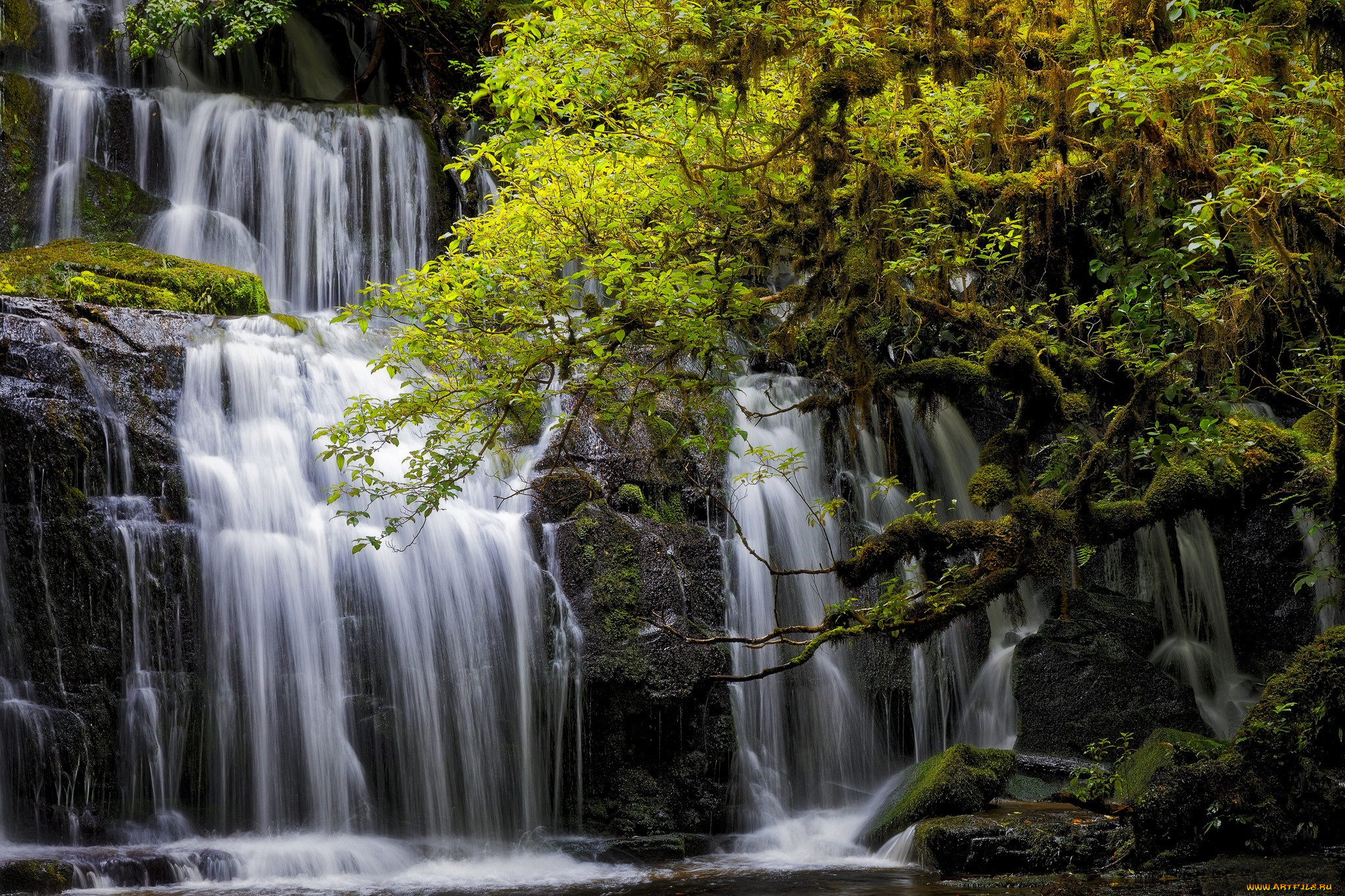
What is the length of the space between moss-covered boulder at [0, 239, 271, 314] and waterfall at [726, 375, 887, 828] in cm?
518

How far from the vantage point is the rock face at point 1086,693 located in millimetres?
9484

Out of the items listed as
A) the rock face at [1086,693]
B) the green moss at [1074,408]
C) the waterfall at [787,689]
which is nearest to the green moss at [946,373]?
the green moss at [1074,408]

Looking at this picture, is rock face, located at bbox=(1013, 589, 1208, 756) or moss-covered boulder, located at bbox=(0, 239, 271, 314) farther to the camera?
rock face, located at bbox=(1013, 589, 1208, 756)

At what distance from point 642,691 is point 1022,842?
313 centimetres

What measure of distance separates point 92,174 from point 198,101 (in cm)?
180

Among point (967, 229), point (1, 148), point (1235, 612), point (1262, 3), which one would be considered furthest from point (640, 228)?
point (1, 148)

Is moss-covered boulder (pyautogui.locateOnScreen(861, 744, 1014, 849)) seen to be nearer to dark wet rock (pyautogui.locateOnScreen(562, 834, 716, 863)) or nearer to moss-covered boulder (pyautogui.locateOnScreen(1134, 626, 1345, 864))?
dark wet rock (pyautogui.locateOnScreen(562, 834, 716, 863))

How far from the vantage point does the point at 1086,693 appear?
31.4 feet

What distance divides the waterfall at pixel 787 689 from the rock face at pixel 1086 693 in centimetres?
144

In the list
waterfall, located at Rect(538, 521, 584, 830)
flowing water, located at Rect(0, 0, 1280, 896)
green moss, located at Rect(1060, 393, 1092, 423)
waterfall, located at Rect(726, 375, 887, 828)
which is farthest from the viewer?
waterfall, located at Rect(726, 375, 887, 828)

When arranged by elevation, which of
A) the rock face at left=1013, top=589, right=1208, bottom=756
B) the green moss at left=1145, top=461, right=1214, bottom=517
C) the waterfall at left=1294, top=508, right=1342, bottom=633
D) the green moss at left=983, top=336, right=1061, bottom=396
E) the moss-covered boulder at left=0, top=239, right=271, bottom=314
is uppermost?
the moss-covered boulder at left=0, top=239, right=271, bottom=314

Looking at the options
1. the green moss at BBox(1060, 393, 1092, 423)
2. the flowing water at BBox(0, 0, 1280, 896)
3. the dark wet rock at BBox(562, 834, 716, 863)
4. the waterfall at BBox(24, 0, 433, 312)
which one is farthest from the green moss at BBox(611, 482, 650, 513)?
the waterfall at BBox(24, 0, 433, 312)

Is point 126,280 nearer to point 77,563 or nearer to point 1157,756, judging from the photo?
point 77,563

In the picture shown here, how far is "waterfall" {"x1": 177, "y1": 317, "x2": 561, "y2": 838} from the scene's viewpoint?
7.89 metres
